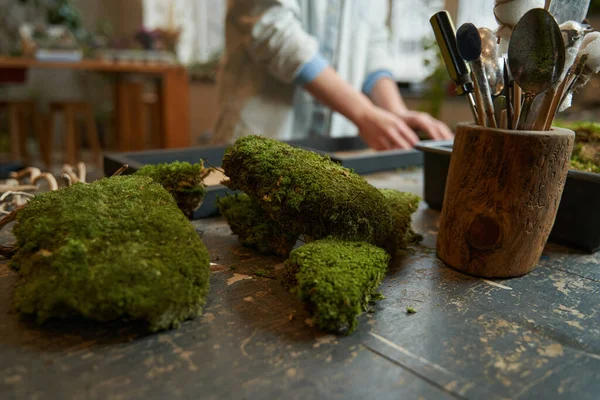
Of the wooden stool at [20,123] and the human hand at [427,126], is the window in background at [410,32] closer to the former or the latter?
the human hand at [427,126]

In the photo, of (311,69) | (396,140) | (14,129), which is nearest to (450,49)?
(396,140)

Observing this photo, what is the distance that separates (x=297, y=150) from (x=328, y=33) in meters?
1.27

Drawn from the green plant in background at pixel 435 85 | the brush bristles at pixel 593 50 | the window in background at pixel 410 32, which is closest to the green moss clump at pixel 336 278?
the brush bristles at pixel 593 50

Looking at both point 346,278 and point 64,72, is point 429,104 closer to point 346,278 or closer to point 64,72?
point 346,278

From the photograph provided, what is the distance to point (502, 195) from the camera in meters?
0.60

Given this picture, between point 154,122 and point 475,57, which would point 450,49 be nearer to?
point 475,57

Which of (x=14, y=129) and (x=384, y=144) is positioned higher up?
(x=384, y=144)

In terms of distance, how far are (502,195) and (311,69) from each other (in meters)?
1.00

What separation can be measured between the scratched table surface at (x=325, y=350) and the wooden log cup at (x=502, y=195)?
0.04m

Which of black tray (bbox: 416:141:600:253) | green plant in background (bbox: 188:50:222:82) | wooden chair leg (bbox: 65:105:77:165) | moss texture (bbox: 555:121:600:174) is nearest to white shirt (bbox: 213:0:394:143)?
moss texture (bbox: 555:121:600:174)

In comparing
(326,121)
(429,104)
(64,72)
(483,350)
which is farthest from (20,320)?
(64,72)

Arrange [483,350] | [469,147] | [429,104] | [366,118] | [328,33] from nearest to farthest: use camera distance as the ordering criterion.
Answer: [483,350], [469,147], [366,118], [328,33], [429,104]

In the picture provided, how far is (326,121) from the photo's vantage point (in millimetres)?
1895

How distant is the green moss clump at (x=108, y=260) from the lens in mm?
445
